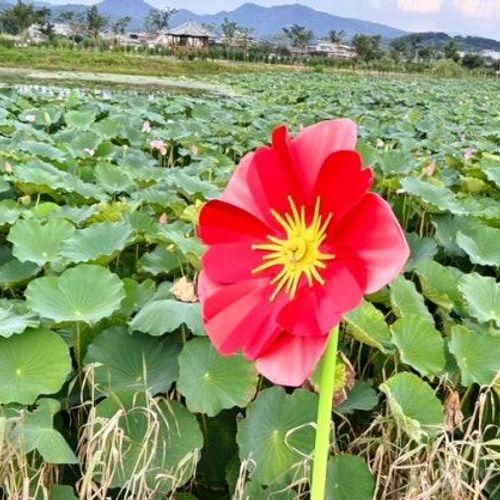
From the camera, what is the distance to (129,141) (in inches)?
195

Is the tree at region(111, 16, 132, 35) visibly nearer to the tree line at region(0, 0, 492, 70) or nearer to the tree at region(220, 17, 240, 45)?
the tree line at region(0, 0, 492, 70)

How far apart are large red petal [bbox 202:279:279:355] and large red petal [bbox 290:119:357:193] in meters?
0.14

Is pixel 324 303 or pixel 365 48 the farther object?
pixel 365 48

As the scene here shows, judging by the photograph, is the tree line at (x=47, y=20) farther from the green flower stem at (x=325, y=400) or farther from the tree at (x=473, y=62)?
the green flower stem at (x=325, y=400)

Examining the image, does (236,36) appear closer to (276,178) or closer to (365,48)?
(365,48)

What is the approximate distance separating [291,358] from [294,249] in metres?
0.13

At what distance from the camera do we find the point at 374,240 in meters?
0.84

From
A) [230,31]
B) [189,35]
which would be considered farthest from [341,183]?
[230,31]

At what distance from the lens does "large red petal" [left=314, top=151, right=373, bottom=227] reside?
2.77 feet

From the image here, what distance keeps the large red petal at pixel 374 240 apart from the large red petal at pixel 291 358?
0.29 ft

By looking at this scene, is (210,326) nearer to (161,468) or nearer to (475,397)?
(161,468)

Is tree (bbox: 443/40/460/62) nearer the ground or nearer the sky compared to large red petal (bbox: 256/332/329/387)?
nearer the ground

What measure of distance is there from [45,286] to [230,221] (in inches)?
32.9

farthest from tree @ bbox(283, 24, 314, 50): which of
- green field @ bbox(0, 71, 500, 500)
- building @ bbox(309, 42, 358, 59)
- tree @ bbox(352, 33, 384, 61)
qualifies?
green field @ bbox(0, 71, 500, 500)
